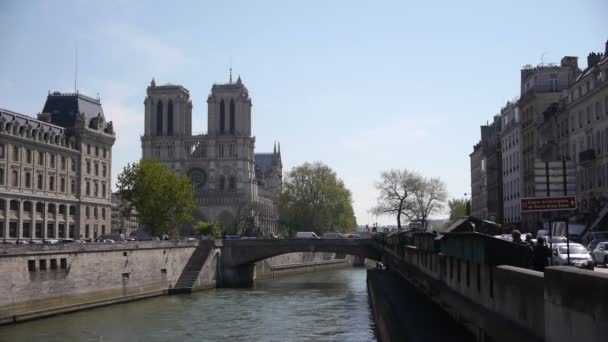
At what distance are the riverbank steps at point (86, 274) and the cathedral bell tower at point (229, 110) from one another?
7470cm

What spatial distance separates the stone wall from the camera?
4003 cm

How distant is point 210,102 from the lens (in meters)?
144

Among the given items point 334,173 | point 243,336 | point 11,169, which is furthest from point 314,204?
point 243,336

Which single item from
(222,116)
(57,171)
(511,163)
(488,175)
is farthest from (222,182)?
(511,163)

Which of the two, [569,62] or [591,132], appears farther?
[569,62]

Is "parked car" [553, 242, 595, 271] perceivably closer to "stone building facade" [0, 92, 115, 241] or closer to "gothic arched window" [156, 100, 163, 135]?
"stone building facade" [0, 92, 115, 241]

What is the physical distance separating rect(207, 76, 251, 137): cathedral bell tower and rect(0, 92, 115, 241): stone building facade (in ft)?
174

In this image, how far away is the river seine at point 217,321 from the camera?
35000mm

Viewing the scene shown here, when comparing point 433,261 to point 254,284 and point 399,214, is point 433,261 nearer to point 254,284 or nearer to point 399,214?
point 254,284

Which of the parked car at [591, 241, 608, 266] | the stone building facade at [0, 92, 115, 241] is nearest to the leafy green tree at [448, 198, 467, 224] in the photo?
the stone building facade at [0, 92, 115, 241]

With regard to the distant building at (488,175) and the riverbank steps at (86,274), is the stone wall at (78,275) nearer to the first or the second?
the riverbank steps at (86,274)

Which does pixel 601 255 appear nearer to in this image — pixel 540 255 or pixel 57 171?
pixel 540 255

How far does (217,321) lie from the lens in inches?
1617

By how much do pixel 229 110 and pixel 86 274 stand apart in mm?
97020
